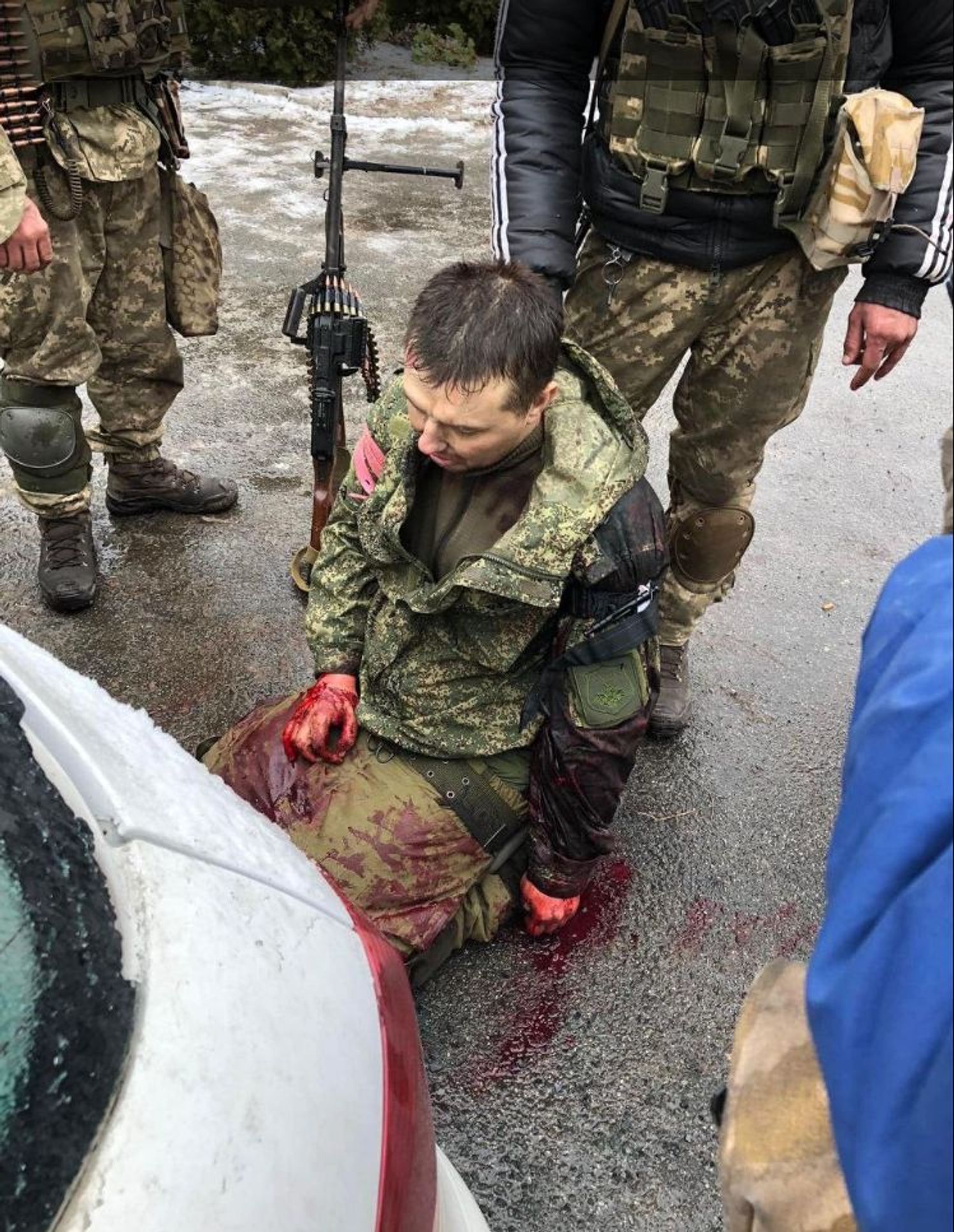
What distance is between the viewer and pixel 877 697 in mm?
655

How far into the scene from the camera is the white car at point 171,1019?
0.82 metres

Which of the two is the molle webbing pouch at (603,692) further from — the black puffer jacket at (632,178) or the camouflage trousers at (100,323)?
the camouflage trousers at (100,323)

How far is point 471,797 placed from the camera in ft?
6.70

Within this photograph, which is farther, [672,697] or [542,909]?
[672,697]

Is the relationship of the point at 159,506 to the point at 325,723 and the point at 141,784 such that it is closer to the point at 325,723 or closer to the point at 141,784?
the point at 325,723

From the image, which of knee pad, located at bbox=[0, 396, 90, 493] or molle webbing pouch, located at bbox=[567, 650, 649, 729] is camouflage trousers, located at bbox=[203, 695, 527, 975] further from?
Result: knee pad, located at bbox=[0, 396, 90, 493]

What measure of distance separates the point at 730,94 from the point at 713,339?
489mm

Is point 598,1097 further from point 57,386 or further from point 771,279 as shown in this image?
point 57,386

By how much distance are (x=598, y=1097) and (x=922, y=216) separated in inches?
71.9

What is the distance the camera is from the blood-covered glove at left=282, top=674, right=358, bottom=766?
205 centimetres

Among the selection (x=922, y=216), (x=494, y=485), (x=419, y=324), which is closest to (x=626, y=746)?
(x=494, y=485)

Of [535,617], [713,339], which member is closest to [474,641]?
[535,617]

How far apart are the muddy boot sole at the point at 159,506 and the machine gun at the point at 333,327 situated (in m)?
0.65

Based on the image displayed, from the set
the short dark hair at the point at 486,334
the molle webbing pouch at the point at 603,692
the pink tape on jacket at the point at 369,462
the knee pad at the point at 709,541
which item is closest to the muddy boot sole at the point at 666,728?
the knee pad at the point at 709,541
